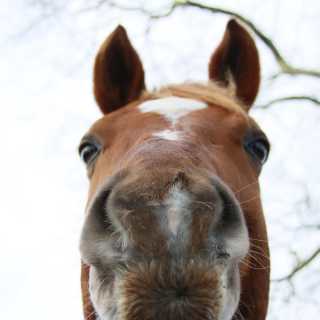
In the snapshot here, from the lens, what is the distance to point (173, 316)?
70.2 inches

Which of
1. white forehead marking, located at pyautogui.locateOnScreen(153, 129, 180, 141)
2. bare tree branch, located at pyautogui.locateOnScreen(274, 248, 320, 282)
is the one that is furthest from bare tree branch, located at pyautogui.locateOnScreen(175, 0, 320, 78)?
white forehead marking, located at pyautogui.locateOnScreen(153, 129, 180, 141)

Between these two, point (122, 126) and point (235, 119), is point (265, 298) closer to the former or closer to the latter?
point (235, 119)

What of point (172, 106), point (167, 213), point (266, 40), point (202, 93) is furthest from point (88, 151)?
point (266, 40)

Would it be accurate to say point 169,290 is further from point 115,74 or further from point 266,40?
point 266,40

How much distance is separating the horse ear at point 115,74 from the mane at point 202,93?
0.78ft

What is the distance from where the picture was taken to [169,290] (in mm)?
1776

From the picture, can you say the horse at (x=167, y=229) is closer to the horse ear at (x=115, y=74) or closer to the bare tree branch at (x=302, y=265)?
the horse ear at (x=115, y=74)

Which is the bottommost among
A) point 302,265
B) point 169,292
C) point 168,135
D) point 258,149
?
point 302,265

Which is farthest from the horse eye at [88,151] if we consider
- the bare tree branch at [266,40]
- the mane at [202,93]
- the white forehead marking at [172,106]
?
the bare tree branch at [266,40]

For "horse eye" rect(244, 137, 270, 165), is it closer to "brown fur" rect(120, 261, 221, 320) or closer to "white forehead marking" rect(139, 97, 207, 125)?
"white forehead marking" rect(139, 97, 207, 125)

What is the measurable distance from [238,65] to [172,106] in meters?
1.20

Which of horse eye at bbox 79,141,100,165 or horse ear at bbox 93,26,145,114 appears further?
horse ear at bbox 93,26,145,114

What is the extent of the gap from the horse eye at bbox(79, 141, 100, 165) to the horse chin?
3.67ft

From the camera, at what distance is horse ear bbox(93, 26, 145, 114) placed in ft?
11.6
